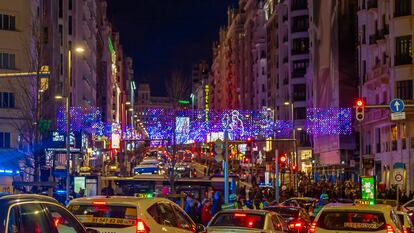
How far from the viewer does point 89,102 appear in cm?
10506

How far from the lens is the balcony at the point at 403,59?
54.8 meters

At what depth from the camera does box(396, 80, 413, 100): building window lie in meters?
55.1

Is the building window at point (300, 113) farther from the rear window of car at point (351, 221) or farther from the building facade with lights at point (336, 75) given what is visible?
the rear window of car at point (351, 221)

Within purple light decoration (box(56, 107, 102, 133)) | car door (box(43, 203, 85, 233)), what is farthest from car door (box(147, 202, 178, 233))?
purple light decoration (box(56, 107, 102, 133))

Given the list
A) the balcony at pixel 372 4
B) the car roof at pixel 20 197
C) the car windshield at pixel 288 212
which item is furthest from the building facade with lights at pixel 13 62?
the car roof at pixel 20 197

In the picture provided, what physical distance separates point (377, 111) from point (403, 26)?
10.1m

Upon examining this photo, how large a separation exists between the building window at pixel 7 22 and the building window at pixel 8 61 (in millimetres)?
1913

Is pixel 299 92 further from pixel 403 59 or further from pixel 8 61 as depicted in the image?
pixel 8 61

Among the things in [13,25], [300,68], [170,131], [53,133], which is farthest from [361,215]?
[300,68]

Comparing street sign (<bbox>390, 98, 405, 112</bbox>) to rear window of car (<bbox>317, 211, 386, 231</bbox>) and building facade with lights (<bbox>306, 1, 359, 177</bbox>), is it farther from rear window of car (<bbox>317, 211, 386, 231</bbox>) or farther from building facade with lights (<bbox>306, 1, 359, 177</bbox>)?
building facade with lights (<bbox>306, 1, 359, 177</bbox>)

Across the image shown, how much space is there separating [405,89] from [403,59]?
213 cm

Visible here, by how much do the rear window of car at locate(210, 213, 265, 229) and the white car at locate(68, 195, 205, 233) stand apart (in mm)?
3970

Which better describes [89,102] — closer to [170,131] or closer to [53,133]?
[170,131]

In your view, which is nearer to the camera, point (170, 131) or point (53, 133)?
point (53, 133)
